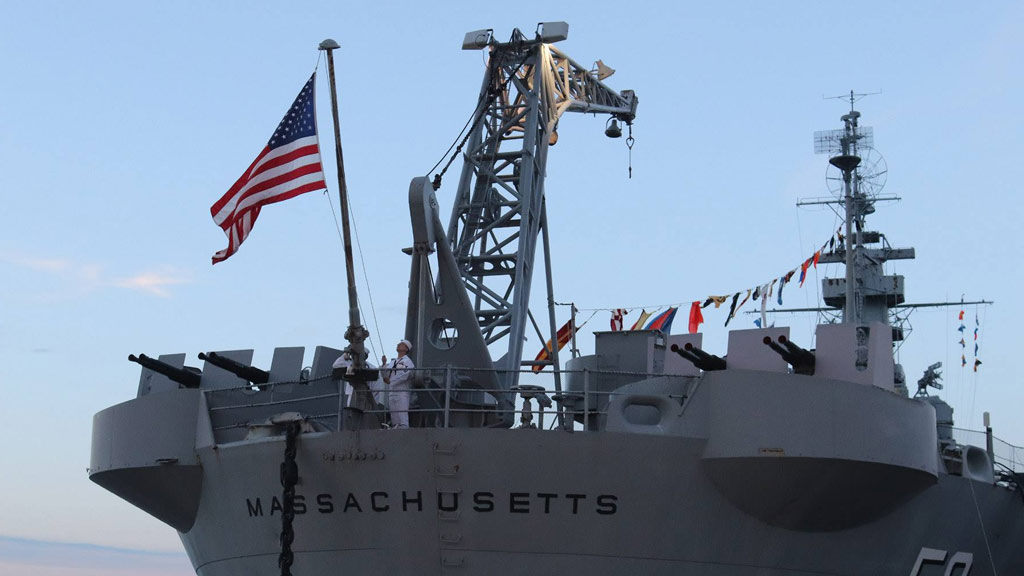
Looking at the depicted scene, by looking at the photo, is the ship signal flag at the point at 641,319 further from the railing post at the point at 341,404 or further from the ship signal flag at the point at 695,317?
the railing post at the point at 341,404

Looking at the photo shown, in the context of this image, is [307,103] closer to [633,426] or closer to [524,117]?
[633,426]

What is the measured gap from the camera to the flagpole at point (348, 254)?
15.5m

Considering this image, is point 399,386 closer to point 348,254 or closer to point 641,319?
point 348,254

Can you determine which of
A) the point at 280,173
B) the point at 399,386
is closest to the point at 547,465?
the point at 399,386

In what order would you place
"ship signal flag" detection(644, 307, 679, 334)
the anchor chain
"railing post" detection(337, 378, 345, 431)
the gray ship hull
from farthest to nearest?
"ship signal flag" detection(644, 307, 679, 334), "railing post" detection(337, 378, 345, 431), the gray ship hull, the anchor chain

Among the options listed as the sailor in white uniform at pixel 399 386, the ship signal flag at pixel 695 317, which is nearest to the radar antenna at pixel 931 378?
the ship signal flag at pixel 695 317

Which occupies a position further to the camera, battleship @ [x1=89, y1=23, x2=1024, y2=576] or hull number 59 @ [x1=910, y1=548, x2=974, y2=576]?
hull number 59 @ [x1=910, y1=548, x2=974, y2=576]

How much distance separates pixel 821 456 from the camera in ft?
48.7

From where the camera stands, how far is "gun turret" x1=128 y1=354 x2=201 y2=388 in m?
18.2

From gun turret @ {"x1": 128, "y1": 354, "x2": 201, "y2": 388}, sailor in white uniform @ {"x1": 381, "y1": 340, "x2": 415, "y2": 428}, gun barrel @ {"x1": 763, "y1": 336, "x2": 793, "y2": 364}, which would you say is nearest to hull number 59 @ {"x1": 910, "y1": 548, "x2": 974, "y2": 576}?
gun barrel @ {"x1": 763, "y1": 336, "x2": 793, "y2": 364}

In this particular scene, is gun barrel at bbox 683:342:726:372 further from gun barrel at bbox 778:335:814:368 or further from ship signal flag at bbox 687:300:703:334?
ship signal flag at bbox 687:300:703:334

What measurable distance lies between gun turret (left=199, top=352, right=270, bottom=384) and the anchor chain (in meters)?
2.59

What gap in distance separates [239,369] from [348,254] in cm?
311

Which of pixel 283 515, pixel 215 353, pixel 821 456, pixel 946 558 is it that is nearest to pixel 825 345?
pixel 821 456
